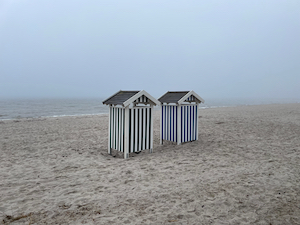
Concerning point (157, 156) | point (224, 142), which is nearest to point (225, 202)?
point (157, 156)

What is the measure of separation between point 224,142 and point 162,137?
7.83ft

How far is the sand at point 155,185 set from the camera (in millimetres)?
3436

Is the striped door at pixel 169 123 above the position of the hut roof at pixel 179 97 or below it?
below

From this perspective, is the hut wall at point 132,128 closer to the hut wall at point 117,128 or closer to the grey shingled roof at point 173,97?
the hut wall at point 117,128

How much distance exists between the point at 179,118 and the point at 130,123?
2.17 meters

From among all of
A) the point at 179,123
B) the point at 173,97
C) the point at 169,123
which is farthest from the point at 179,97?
the point at 169,123

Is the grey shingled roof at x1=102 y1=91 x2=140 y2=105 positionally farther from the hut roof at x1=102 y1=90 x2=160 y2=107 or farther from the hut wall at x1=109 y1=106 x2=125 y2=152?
the hut wall at x1=109 y1=106 x2=125 y2=152

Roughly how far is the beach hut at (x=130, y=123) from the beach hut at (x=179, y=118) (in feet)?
4.22

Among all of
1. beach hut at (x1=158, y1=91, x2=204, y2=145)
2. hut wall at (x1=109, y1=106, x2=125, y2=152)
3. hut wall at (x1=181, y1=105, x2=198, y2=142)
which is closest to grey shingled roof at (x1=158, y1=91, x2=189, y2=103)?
beach hut at (x1=158, y1=91, x2=204, y2=145)

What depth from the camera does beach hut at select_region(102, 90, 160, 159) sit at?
6.43 m

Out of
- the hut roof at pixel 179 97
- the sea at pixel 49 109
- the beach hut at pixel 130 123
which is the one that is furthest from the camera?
the sea at pixel 49 109

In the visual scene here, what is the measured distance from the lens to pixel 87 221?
10.8 feet

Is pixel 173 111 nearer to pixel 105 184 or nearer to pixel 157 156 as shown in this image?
pixel 157 156

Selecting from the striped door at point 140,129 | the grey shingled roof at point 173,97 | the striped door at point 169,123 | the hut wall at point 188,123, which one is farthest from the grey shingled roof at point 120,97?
the hut wall at point 188,123
